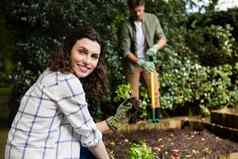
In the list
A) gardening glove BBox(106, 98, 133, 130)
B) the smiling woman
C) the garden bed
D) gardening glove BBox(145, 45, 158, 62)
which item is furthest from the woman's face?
gardening glove BBox(145, 45, 158, 62)

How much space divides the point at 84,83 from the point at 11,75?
490cm

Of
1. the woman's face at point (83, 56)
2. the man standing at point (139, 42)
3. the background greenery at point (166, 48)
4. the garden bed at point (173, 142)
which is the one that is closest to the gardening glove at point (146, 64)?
the man standing at point (139, 42)

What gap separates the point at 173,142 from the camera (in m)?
5.77

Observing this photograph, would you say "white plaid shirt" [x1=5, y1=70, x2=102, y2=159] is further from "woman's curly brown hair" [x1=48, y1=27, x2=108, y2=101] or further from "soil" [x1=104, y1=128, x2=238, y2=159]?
"soil" [x1=104, y1=128, x2=238, y2=159]

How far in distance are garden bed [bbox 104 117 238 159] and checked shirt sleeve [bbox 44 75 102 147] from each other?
2.09 m

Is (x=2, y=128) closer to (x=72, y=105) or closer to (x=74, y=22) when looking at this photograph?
(x=74, y=22)

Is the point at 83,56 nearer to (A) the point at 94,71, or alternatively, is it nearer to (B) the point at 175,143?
(A) the point at 94,71

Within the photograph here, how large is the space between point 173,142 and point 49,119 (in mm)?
3202

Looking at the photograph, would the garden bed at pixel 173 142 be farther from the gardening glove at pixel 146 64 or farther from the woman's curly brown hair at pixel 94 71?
the woman's curly brown hair at pixel 94 71

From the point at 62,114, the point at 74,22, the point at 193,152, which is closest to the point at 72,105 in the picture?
the point at 62,114

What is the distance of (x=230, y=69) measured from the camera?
856cm

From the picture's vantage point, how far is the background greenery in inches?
297

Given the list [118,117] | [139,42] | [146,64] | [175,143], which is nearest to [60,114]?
[118,117]

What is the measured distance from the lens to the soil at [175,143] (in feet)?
16.9
